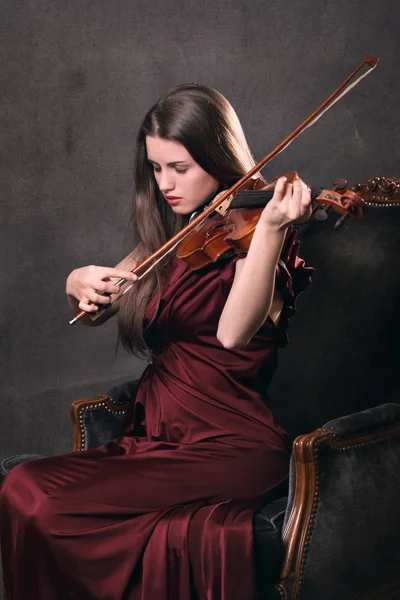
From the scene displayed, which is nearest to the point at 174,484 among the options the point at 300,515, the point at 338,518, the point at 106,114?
the point at 300,515

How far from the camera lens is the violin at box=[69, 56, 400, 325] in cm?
193

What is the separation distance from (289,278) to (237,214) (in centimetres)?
22

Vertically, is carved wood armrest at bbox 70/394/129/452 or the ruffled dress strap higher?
the ruffled dress strap

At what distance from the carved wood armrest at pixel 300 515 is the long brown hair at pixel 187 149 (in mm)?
616

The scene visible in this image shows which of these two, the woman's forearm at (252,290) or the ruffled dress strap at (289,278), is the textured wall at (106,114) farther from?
the woman's forearm at (252,290)

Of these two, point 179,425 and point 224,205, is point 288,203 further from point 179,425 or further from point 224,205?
point 179,425

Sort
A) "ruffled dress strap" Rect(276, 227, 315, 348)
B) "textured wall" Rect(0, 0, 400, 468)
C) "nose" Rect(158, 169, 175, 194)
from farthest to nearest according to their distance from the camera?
"textured wall" Rect(0, 0, 400, 468), "nose" Rect(158, 169, 175, 194), "ruffled dress strap" Rect(276, 227, 315, 348)

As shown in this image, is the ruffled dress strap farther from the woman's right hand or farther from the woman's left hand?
the woman's right hand

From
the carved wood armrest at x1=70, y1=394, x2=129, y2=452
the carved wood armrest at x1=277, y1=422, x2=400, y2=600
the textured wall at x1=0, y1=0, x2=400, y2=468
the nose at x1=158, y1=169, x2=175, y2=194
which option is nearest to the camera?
the carved wood armrest at x1=277, y1=422, x2=400, y2=600

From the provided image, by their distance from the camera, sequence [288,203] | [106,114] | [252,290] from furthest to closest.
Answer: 1. [106,114]
2. [252,290]
3. [288,203]

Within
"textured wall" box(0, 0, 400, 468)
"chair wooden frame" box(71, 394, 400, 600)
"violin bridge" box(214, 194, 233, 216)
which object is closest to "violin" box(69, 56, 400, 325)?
"violin bridge" box(214, 194, 233, 216)

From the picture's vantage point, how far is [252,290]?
201 cm

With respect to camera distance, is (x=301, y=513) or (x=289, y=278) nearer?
(x=301, y=513)

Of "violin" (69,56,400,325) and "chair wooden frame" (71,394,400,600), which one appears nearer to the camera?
"violin" (69,56,400,325)
